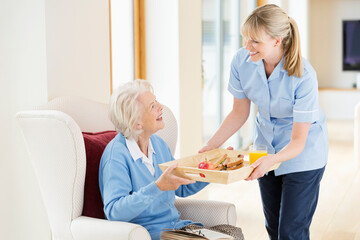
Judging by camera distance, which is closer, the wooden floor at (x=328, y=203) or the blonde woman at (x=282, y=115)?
the blonde woman at (x=282, y=115)

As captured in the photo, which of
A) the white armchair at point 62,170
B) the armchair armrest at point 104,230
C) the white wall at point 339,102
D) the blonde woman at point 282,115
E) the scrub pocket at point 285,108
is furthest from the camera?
the white wall at point 339,102

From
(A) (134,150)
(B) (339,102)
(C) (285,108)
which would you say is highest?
(C) (285,108)

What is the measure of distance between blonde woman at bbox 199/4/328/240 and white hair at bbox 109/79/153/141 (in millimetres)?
494

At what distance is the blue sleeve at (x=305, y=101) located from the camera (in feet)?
7.59

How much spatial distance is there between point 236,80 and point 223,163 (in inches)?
17.9

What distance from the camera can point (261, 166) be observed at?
84.4 inches

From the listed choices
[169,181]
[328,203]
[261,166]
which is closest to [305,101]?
[261,166]

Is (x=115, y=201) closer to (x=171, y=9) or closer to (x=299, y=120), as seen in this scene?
(x=299, y=120)

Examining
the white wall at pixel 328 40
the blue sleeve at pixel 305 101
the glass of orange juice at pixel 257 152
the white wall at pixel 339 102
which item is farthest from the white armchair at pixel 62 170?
the white wall at pixel 328 40

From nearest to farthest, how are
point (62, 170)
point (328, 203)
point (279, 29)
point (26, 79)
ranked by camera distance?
1. point (62, 170)
2. point (279, 29)
3. point (26, 79)
4. point (328, 203)

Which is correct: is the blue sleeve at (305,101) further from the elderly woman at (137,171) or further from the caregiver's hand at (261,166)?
the elderly woman at (137,171)

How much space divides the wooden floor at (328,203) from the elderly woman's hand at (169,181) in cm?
175

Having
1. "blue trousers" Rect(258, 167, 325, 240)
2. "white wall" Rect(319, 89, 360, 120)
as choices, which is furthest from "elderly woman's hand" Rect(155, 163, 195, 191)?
"white wall" Rect(319, 89, 360, 120)

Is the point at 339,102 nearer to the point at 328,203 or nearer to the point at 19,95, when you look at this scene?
the point at 328,203
